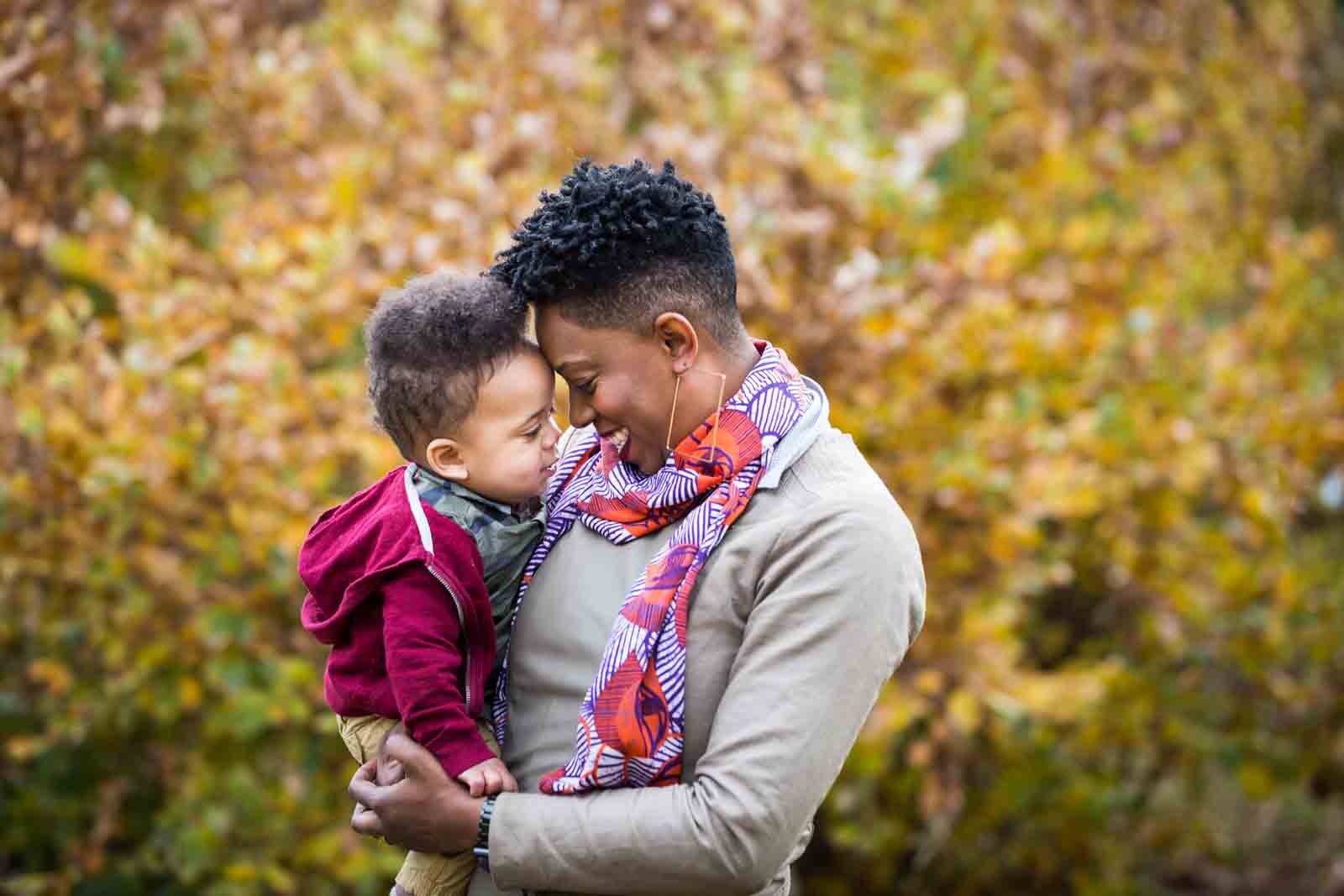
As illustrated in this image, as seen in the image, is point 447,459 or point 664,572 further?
point 447,459

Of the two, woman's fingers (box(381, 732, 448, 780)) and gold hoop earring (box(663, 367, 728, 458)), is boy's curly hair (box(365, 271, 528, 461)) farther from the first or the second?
woman's fingers (box(381, 732, 448, 780))

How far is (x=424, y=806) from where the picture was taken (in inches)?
73.1

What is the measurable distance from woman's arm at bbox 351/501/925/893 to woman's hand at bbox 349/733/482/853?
0.06 metres

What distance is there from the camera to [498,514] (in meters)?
2.07

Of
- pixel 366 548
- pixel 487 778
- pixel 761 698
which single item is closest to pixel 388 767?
pixel 487 778

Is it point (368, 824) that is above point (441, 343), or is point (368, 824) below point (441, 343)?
below

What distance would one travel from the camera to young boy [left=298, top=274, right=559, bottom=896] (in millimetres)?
1881

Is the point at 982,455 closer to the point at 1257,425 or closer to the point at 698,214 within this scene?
the point at 1257,425

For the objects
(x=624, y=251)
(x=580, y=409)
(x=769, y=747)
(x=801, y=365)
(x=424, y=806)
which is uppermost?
(x=624, y=251)

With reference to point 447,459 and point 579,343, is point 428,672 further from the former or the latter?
point 579,343

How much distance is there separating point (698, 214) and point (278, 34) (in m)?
3.83

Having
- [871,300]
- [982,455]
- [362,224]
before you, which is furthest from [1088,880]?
[362,224]

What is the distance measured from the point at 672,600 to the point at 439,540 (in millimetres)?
349

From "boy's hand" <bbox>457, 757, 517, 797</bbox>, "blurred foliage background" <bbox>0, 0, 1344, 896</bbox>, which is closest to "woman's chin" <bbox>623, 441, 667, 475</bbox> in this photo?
"boy's hand" <bbox>457, 757, 517, 797</bbox>
